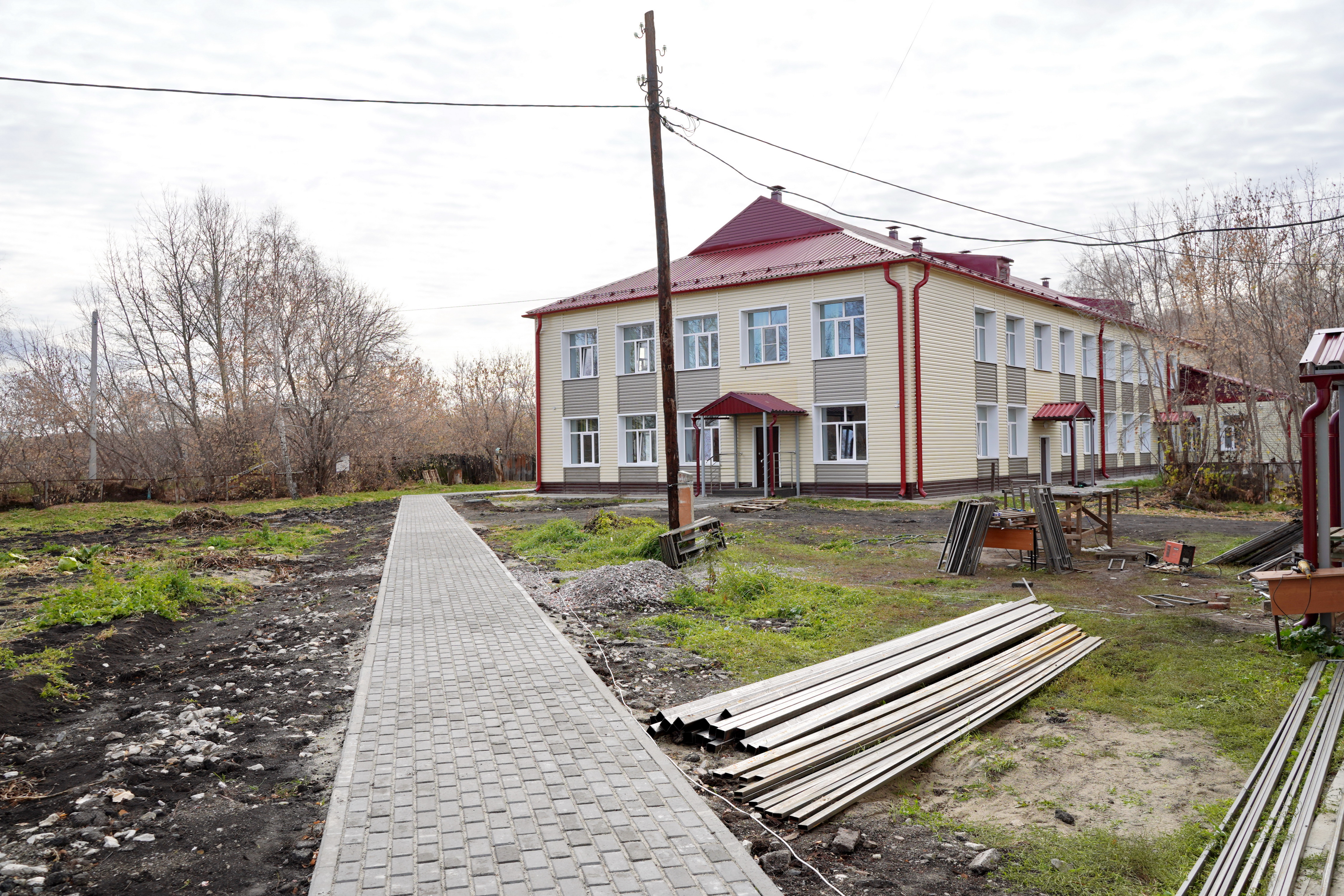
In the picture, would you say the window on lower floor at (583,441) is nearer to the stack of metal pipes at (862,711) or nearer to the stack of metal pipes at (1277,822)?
the stack of metal pipes at (862,711)

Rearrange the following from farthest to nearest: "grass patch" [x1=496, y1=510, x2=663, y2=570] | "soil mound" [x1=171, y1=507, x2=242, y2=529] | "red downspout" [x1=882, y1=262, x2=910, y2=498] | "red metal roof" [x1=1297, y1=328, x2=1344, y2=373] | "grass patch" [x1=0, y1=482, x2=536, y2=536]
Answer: "red downspout" [x1=882, y1=262, x2=910, y2=498] → "grass patch" [x1=0, y1=482, x2=536, y2=536] → "soil mound" [x1=171, y1=507, x2=242, y2=529] → "grass patch" [x1=496, y1=510, x2=663, y2=570] → "red metal roof" [x1=1297, y1=328, x2=1344, y2=373]

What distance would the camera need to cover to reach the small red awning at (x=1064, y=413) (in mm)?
29562

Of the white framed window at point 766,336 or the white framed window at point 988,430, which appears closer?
the white framed window at point 766,336

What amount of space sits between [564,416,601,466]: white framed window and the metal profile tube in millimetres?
26142

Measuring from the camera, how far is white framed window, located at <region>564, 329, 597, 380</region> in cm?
3186

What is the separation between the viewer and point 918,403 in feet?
79.7

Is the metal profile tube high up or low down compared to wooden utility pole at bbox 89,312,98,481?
down

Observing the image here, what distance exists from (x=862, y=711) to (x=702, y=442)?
23.3 m

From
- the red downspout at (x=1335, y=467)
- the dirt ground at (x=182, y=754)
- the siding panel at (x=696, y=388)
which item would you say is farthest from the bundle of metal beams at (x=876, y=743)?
the siding panel at (x=696, y=388)

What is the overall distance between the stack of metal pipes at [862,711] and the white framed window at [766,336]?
20.2 m

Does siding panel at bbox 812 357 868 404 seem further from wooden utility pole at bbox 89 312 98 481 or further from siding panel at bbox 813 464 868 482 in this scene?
wooden utility pole at bbox 89 312 98 481

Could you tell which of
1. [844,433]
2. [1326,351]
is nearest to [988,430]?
[844,433]

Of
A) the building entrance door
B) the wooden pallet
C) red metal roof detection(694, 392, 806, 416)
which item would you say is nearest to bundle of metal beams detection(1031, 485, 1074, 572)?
the wooden pallet

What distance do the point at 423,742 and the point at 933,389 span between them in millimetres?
22388
